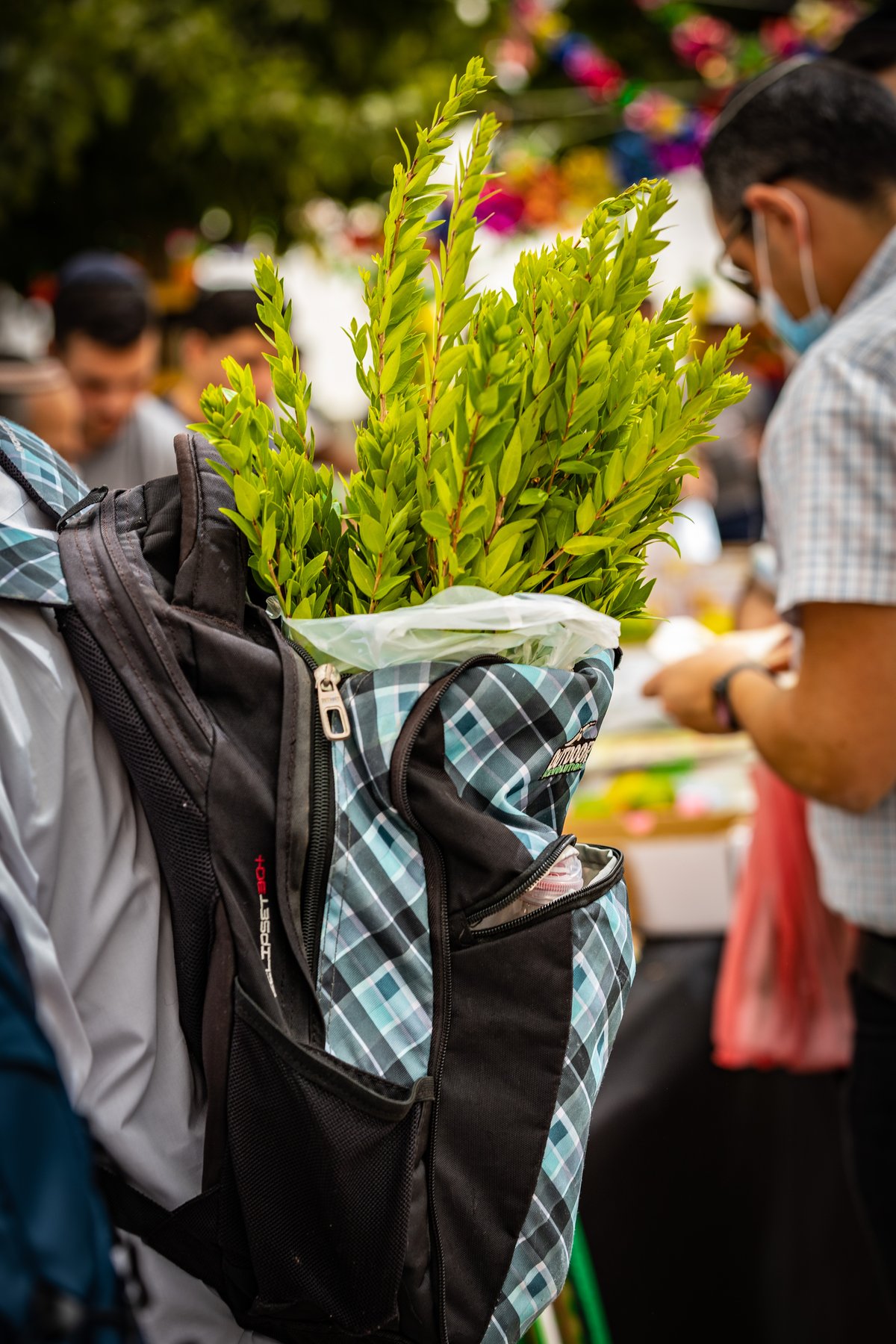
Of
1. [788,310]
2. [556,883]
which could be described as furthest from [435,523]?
[788,310]

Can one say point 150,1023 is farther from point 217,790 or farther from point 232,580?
point 232,580

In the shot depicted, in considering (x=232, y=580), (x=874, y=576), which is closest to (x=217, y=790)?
(x=232, y=580)

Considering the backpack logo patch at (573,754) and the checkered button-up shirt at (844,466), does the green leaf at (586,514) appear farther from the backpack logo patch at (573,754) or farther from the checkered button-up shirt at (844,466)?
the checkered button-up shirt at (844,466)

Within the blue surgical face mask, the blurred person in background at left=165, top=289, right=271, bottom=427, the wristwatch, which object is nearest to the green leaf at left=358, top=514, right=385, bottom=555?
the wristwatch

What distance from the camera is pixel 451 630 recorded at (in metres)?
0.81

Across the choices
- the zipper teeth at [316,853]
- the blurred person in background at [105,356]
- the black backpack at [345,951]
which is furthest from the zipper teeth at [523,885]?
the blurred person in background at [105,356]

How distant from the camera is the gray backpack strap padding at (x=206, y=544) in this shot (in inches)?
31.4

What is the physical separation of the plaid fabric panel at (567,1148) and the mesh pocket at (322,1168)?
9 centimetres

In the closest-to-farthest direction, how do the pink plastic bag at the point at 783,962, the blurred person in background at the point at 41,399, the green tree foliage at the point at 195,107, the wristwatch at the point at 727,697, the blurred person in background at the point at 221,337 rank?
the wristwatch at the point at 727,697
the pink plastic bag at the point at 783,962
the blurred person in background at the point at 41,399
the blurred person in background at the point at 221,337
the green tree foliage at the point at 195,107

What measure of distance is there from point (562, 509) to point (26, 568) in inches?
14.0

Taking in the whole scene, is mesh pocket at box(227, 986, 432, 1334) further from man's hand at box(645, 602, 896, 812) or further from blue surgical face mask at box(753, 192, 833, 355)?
blue surgical face mask at box(753, 192, 833, 355)

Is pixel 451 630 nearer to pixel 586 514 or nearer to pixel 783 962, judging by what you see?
pixel 586 514

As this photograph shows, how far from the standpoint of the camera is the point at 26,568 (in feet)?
2.48

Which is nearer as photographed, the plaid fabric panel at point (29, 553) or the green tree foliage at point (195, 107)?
the plaid fabric panel at point (29, 553)
